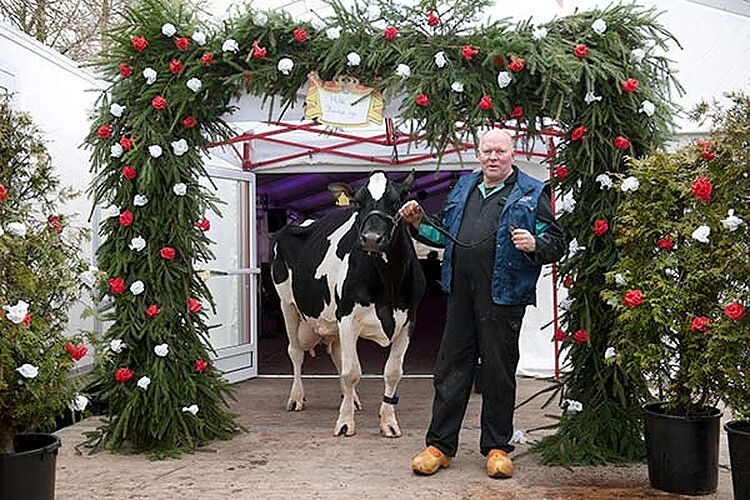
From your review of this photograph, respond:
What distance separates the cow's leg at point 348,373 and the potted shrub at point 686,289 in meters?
1.82

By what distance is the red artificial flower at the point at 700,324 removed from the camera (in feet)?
13.4

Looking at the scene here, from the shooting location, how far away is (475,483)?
4.61 m

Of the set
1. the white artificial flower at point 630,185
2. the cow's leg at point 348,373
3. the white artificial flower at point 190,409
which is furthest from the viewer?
the cow's leg at point 348,373

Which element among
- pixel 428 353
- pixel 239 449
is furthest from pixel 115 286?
pixel 428 353

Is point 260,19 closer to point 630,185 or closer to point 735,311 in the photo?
point 630,185

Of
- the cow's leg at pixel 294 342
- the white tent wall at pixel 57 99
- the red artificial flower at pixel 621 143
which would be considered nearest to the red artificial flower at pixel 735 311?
the red artificial flower at pixel 621 143

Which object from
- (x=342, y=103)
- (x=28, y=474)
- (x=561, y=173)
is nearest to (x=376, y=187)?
(x=342, y=103)

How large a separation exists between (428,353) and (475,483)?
6.03m

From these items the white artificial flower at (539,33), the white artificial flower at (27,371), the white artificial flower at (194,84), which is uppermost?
the white artificial flower at (539,33)

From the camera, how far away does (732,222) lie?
3994 millimetres

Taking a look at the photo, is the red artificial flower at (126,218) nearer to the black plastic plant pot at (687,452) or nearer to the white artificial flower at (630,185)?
the white artificial flower at (630,185)

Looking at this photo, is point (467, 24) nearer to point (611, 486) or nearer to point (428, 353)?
point (611, 486)

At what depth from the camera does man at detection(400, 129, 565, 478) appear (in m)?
4.60

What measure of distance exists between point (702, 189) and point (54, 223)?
3.05 meters
